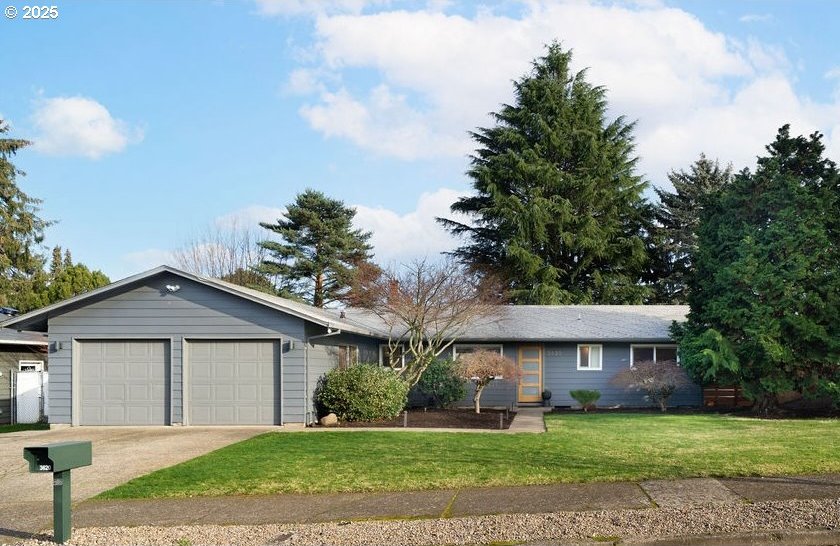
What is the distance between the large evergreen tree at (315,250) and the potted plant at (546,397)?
22.8m

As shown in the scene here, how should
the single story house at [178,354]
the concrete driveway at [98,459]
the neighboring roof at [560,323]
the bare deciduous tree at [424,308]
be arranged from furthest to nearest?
the neighboring roof at [560,323] < the bare deciduous tree at [424,308] < the single story house at [178,354] < the concrete driveway at [98,459]

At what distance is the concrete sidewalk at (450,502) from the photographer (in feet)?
29.1

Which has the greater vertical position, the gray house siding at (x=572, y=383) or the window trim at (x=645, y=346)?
the window trim at (x=645, y=346)

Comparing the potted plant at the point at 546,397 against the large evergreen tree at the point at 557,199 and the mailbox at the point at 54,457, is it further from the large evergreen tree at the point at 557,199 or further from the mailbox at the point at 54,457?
the mailbox at the point at 54,457

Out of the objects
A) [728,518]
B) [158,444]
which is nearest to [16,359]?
[158,444]

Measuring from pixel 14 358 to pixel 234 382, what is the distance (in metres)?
9.47

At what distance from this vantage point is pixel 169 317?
63.6 ft

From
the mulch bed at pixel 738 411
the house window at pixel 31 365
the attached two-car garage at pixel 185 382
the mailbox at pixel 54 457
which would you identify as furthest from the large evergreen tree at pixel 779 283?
the house window at pixel 31 365

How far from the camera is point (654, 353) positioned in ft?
86.2

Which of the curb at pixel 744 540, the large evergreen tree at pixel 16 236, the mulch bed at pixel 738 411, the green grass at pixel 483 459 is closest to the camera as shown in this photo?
the curb at pixel 744 540

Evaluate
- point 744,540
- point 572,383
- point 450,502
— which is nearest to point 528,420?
point 572,383

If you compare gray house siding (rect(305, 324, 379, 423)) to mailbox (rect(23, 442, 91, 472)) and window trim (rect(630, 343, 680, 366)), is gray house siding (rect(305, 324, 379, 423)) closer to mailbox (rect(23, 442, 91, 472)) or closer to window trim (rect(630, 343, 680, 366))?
window trim (rect(630, 343, 680, 366))

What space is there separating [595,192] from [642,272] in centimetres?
533

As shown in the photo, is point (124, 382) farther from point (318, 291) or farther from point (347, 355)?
point (318, 291)
